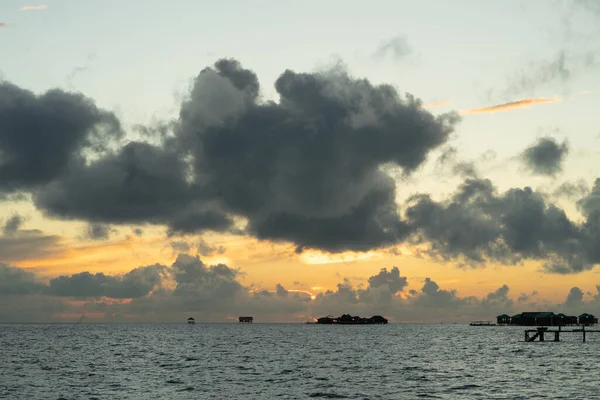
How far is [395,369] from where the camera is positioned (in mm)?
96688

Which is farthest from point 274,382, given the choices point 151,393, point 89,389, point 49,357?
point 49,357

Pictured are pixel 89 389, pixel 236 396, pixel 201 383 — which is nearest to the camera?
pixel 236 396

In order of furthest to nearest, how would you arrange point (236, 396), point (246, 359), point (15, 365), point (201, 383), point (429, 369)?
point (246, 359)
point (15, 365)
point (429, 369)
point (201, 383)
point (236, 396)

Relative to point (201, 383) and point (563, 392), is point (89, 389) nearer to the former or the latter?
point (201, 383)

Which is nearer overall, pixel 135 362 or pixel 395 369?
pixel 395 369

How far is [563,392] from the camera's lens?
68.4m

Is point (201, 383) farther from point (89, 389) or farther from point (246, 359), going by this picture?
point (246, 359)

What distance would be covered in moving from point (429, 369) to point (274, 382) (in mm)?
28520

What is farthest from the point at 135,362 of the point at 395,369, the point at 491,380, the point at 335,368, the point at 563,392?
the point at 563,392

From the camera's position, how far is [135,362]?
111250 mm

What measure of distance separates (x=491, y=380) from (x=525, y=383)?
5.00m

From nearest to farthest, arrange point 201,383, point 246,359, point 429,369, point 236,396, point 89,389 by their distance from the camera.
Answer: point 236,396 < point 89,389 < point 201,383 < point 429,369 < point 246,359

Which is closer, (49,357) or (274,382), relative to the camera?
(274,382)

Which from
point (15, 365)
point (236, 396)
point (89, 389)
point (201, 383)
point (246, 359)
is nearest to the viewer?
point (236, 396)
